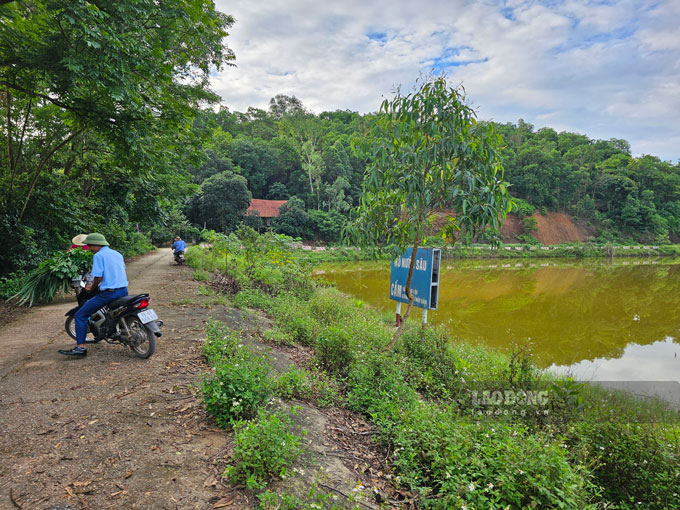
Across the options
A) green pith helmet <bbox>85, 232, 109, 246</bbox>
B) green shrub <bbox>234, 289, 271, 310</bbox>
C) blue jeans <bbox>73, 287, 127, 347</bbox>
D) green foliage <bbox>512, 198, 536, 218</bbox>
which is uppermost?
green foliage <bbox>512, 198, 536, 218</bbox>

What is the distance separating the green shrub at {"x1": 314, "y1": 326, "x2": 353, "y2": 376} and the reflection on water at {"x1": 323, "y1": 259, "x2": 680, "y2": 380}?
2.55 meters

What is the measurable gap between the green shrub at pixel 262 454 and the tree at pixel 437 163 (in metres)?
3.07

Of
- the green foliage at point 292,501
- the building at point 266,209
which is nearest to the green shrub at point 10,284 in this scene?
the green foliage at point 292,501

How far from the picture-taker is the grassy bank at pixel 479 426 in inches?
90.5

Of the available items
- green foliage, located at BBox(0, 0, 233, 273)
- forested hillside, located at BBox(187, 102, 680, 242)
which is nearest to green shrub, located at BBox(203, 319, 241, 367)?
green foliage, located at BBox(0, 0, 233, 273)

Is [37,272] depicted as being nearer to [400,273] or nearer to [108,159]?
[108,159]

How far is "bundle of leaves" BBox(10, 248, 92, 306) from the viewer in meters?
6.68

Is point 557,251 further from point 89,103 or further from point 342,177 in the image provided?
point 89,103

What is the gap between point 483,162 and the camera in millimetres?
4391

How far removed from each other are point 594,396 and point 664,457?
2.69m

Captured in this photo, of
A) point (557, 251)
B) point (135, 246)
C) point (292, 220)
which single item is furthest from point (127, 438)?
point (557, 251)

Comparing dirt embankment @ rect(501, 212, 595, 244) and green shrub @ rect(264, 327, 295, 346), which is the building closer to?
green shrub @ rect(264, 327, 295, 346)

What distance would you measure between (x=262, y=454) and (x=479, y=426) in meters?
1.97

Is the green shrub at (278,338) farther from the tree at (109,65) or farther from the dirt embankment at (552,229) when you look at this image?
the dirt embankment at (552,229)
